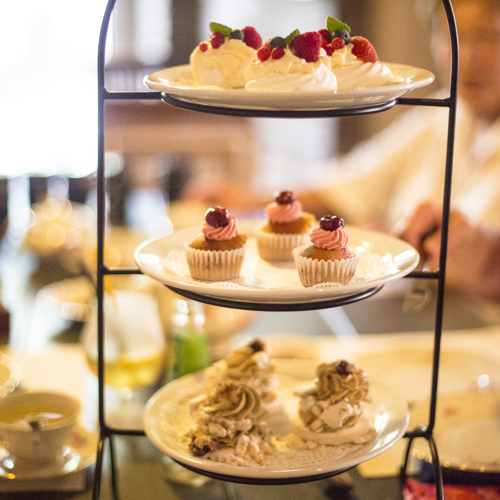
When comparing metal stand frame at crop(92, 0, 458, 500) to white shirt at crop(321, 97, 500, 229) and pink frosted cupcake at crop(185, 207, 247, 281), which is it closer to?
pink frosted cupcake at crop(185, 207, 247, 281)

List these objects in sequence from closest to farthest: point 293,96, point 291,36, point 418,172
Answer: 1. point 293,96
2. point 291,36
3. point 418,172

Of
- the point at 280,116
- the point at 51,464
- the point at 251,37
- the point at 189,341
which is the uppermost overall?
the point at 251,37

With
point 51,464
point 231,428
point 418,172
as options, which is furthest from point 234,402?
point 418,172

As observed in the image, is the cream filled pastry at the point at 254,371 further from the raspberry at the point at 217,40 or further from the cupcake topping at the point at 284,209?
the raspberry at the point at 217,40

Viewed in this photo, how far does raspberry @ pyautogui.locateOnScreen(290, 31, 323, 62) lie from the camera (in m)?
0.77

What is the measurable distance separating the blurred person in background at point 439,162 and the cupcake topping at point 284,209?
1.08 feet

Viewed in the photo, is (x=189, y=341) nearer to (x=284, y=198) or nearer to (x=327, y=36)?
(x=284, y=198)

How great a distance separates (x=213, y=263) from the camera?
83 cm

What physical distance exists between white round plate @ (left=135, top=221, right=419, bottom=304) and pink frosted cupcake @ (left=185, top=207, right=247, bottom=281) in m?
0.02

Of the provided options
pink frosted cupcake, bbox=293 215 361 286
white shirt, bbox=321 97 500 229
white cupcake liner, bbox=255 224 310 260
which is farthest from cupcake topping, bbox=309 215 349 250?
white shirt, bbox=321 97 500 229

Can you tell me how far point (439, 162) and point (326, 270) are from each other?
6.32 ft

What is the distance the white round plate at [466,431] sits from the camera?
100 centimetres

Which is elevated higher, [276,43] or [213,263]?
[276,43]

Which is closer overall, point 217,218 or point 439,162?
point 217,218
